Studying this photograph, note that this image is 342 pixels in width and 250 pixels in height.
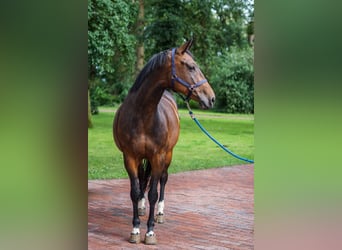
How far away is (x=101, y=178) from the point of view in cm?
664

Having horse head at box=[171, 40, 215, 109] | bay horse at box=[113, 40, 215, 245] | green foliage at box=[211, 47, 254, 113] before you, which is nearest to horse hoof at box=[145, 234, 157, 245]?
bay horse at box=[113, 40, 215, 245]

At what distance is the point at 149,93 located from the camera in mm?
3463

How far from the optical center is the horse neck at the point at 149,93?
3432 mm

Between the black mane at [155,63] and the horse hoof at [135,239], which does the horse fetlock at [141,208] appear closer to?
the horse hoof at [135,239]

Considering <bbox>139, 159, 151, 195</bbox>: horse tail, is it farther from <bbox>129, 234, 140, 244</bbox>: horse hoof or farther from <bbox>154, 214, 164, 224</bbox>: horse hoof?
<bbox>129, 234, 140, 244</bbox>: horse hoof

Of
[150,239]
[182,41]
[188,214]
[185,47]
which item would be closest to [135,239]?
[150,239]

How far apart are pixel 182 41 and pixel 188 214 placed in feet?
22.6

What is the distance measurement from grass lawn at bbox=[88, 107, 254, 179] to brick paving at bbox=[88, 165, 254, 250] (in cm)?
94

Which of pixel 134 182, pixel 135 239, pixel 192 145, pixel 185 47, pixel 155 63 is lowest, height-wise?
pixel 192 145

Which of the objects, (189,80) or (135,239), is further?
(135,239)

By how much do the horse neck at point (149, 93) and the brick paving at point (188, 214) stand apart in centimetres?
113

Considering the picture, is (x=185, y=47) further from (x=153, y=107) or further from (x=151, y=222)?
(x=151, y=222)
